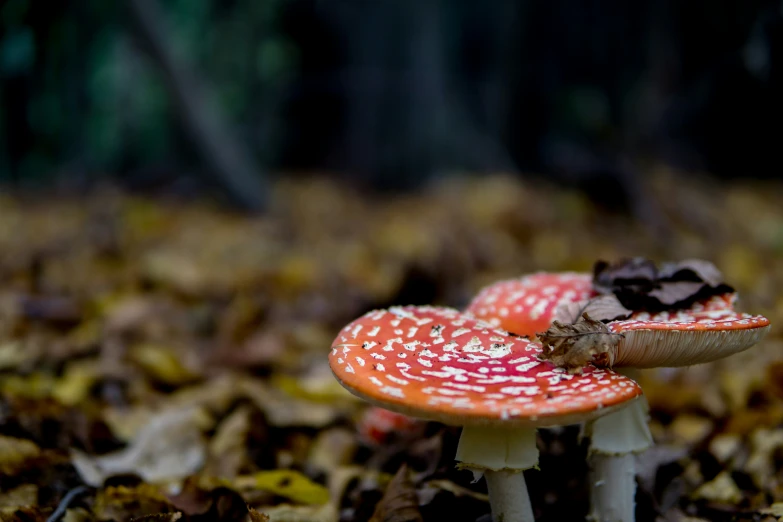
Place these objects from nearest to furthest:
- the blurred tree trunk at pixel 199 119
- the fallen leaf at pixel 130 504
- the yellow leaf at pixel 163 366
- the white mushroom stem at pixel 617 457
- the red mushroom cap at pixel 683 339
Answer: the red mushroom cap at pixel 683 339 < the white mushroom stem at pixel 617 457 < the fallen leaf at pixel 130 504 < the yellow leaf at pixel 163 366 < the blurred tree trunk at pixel 199 119

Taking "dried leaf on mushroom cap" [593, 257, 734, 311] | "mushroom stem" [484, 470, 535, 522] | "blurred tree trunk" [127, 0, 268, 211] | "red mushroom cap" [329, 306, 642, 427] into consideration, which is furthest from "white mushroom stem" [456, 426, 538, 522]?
"blurred tree trunk" [127, 0, 268, 211]

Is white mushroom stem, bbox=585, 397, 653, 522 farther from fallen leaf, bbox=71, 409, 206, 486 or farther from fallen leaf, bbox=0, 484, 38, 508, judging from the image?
fallen leaf, bbox=0, 484, 38, 508

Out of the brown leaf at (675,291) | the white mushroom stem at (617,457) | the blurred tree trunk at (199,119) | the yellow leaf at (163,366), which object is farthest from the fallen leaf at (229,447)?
the blurred tree trunk at (199,119)

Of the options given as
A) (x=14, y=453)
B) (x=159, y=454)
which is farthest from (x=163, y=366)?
(x=14, y=453)

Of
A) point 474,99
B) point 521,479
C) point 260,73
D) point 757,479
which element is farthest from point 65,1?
point 260,73

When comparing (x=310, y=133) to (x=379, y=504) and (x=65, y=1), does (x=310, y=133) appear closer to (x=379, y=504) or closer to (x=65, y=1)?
(x=65, y=1)

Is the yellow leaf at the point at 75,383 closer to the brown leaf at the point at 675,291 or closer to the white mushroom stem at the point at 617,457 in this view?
the white mushroom stem at the point at 617,457

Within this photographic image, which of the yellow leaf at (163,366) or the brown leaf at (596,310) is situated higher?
the brown leaf at (596,310)
